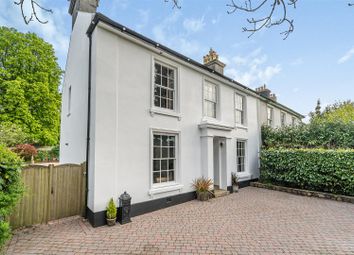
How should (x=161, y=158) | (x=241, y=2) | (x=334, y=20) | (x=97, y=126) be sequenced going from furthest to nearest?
(x=161, y=158), (x=97, y=126), (x=334, y=20), (x=241, y=2)

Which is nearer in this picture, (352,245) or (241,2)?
(241,2)

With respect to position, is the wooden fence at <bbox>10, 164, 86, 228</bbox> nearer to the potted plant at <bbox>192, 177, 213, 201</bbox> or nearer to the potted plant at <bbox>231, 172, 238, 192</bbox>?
the potted plant at <bbox>192, 177, 213, 201</bbox>

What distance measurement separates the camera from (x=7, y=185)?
4.02 meters

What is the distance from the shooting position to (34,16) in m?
2.55

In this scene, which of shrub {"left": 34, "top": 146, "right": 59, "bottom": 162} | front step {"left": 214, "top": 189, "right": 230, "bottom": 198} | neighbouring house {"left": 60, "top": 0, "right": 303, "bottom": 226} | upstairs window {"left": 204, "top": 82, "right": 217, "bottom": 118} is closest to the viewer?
neighbouring house {"left": 60, "top": 0, "right": 303, "bottom": 226}

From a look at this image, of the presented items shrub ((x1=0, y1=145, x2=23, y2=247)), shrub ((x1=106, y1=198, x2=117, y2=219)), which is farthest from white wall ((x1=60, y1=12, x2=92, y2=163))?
shrub ((x1=0, y1=145, x2=23, y2=247))

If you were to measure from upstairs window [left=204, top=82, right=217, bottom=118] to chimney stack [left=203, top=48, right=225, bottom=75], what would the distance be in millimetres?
1676

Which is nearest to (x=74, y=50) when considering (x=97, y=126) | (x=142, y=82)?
(x=142, y=82)

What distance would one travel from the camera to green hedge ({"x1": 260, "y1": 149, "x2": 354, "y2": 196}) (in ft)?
30.0

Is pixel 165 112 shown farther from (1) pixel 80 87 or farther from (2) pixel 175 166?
(1) pixel 80 87

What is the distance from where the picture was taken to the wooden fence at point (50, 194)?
19.1ft

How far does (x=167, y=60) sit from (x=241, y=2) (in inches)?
231

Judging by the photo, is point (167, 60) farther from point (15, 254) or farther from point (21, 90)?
point (21, 90)

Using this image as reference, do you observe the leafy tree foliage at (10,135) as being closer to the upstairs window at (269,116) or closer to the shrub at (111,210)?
the shrub at (111,210)
